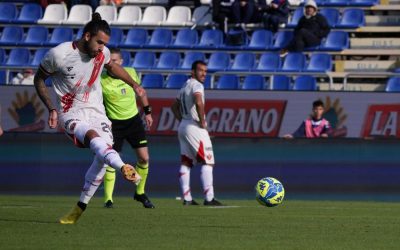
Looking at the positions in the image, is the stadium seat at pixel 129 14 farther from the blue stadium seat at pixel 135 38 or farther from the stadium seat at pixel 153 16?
the blue stadium seat at pixel 135 38

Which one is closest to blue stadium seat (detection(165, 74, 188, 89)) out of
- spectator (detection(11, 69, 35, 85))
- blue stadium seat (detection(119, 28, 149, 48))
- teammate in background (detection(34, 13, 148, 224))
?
blue stadium seat (detection(119, 28, 149, 48))

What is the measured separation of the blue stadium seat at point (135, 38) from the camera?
2758 centimetres

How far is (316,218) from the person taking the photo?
524 inches

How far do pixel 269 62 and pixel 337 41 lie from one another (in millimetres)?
1871

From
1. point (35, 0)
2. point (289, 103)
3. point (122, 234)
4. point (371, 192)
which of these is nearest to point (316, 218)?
point (122, 234)

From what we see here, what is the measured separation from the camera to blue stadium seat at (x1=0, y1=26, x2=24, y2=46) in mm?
28469

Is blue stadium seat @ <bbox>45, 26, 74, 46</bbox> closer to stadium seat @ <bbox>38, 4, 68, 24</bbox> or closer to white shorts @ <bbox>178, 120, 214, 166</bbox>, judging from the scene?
stadium seat @ <bbox>38, 4, 68, 24</bbox>

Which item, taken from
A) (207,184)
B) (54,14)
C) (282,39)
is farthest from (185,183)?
(54,14)

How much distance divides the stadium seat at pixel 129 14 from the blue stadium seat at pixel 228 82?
4882mm

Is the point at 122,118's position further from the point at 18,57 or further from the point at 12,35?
the point at 12,35

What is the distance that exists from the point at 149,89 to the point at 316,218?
9684mm

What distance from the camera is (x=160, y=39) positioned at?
27516mm

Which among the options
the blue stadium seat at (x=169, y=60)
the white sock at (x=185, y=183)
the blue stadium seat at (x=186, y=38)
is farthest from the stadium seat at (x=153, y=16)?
the white sock at (x=185, y=183)

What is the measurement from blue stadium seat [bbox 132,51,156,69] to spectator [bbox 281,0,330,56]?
130 inches
